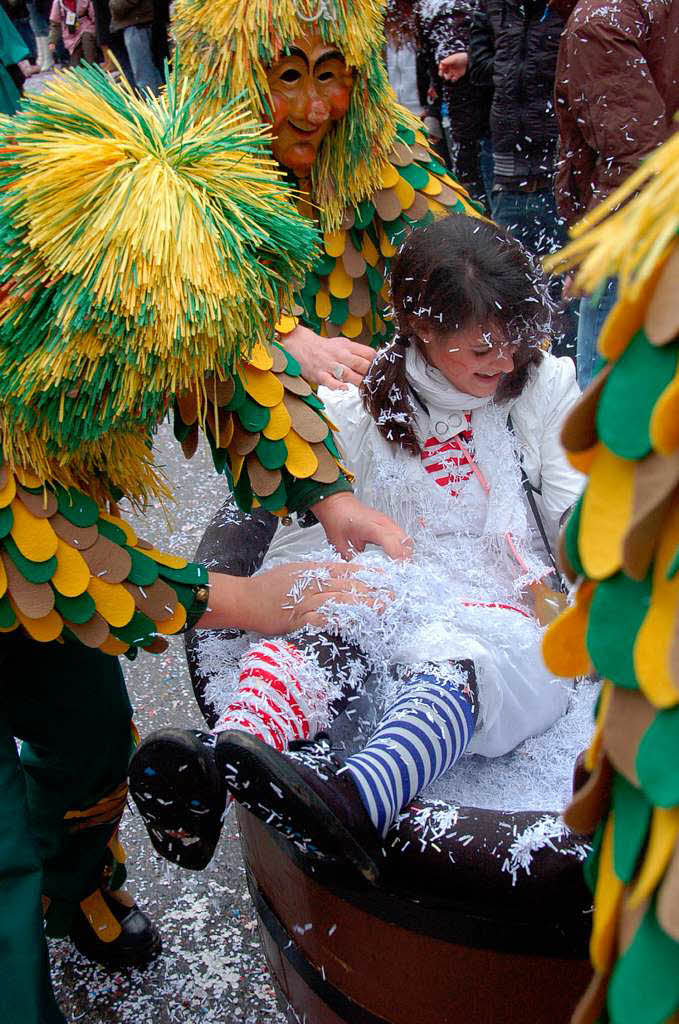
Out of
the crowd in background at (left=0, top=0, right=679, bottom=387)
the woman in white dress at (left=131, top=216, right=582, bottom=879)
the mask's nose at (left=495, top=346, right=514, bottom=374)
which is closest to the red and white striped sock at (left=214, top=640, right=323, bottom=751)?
the woman in white dress at (left=131, top=216, right=582, bottom=879)

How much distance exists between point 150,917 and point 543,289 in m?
1.31

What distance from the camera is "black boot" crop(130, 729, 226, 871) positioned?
1.22 metres

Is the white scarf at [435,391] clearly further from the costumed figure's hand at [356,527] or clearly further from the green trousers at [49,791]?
the green trousers at [49,791]

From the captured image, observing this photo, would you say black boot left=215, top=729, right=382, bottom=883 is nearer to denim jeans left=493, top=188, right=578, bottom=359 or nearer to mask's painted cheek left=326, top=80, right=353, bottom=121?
mask's painted cheek left=326, top=80, right=353, bottom=121

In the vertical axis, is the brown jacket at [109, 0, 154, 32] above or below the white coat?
above

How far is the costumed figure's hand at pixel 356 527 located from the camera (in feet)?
5.24

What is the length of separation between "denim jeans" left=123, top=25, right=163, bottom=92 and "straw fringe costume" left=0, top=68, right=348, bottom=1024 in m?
4.51

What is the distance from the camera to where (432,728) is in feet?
4.35

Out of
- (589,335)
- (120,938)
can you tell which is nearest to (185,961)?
(120,938)

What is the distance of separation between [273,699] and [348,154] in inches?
42.6

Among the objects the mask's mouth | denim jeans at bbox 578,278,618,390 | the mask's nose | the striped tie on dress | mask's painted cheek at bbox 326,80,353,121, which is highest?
mask's painted cheek at bbox 326,80,353,121

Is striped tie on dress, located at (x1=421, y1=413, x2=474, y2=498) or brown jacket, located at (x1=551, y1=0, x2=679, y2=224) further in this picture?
brown jacket, located at (x1=551, y1=0, x2=679, y2=224)

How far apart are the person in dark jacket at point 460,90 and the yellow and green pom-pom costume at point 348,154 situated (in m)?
1.80

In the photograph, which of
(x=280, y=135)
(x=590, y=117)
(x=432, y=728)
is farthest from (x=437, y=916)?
(x=590, y=117)
